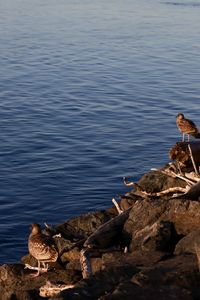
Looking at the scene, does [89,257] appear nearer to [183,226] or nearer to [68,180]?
[183,226]

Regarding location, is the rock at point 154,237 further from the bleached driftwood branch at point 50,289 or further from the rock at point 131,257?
the bleached driftwood branch at point 50,289

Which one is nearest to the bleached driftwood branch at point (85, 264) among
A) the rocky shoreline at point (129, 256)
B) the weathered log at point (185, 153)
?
the rocky shoreline at point (129, 256)

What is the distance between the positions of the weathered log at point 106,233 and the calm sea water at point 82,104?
23.2 ft

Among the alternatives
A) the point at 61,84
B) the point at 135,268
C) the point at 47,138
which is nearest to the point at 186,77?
the point at 61,84

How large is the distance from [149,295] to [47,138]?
2895 cm

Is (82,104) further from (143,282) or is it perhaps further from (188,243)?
(143,282)

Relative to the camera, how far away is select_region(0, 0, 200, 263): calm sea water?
109 ft

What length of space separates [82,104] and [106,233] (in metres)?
30.1

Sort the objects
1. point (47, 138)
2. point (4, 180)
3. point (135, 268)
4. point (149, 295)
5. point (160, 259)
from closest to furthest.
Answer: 1. point (149, 295)
2. point (135, 268)
3. point (160, 259)
4. point (4, 180)
5. point (47, 138)

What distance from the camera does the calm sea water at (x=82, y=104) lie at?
1309 inches

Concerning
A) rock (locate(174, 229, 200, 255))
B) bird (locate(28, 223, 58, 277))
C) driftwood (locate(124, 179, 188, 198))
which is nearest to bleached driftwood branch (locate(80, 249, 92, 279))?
bird (locate(28, 223, 58, 277))

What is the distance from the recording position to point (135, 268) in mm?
15555

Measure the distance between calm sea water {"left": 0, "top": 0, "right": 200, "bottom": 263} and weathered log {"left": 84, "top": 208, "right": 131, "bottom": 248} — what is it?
7.07 m

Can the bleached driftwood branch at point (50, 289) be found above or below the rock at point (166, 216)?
below
